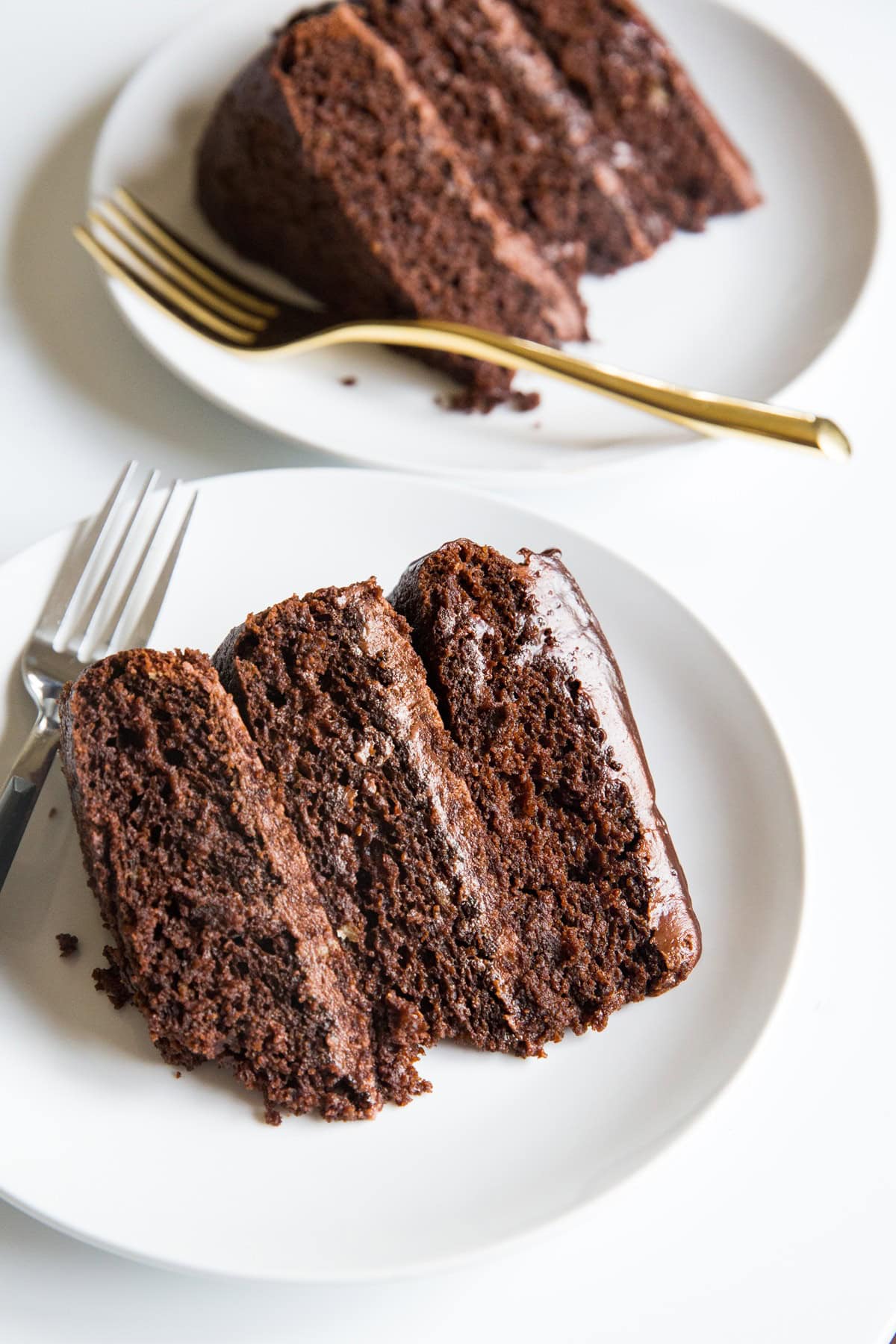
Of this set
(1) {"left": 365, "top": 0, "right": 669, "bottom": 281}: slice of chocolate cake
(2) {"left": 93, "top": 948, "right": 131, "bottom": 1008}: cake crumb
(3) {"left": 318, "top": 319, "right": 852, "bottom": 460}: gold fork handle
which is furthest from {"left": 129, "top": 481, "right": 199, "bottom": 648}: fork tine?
(1) {"left": 365, "top": 0, "right": 669, "bottom": 281}: slice of chocolate cake

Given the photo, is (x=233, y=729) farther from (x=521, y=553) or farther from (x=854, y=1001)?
(x=854, y=1001)

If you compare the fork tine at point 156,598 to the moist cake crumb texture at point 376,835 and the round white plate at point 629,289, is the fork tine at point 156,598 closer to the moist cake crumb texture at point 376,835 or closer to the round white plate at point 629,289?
the moist cake crumb texture at point 376,835

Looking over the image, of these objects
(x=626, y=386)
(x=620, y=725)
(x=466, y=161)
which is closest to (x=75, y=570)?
(x=620, y=725)

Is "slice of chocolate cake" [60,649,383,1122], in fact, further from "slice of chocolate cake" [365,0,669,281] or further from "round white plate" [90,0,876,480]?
"slice of chocolate cake" [365,0,669,281]

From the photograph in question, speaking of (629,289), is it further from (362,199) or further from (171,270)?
(171,270)

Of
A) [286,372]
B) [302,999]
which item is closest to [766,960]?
[302,999]

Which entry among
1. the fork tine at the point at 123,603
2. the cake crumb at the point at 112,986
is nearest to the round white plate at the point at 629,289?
the fork tine at the point at 123,603
